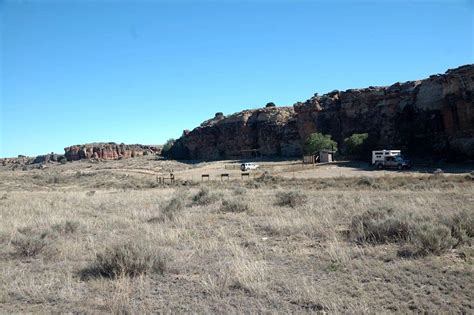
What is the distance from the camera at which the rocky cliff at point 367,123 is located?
2365 inches

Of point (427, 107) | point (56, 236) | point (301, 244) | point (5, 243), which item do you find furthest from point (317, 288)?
point (427, 107)

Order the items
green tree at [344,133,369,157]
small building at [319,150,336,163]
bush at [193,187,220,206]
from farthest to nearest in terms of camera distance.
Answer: green tree at [344,133,369,157]
small building at [319,150,336,163]
bush at [193,187,220,206]

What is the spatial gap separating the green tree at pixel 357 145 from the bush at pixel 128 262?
65593 millimetres

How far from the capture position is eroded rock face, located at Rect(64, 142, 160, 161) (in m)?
149

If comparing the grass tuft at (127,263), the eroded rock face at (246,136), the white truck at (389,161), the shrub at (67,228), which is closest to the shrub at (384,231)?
the grass tuft at (127,263)

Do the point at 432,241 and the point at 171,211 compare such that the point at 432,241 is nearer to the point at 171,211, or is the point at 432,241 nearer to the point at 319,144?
the point at 171,211

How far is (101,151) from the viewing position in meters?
150

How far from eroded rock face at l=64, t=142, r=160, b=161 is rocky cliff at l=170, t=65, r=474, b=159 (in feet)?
133

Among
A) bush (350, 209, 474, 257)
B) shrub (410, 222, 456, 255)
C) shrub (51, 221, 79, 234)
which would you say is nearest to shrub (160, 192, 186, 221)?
shrub (51, 221, 79, 234)

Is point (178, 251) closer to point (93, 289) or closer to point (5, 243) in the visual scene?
point (93, 289)

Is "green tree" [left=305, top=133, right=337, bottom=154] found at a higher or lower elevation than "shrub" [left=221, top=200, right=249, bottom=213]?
higher

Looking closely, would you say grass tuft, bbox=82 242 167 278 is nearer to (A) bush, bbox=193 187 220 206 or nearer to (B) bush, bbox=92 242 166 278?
(B) bush, bbox=92 242 166 278

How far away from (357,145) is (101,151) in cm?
10880

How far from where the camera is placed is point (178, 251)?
889 centimetres
